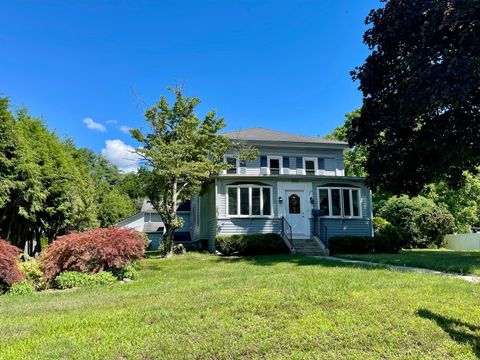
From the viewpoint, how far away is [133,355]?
362cm

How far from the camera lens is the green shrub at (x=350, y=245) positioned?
15430mm

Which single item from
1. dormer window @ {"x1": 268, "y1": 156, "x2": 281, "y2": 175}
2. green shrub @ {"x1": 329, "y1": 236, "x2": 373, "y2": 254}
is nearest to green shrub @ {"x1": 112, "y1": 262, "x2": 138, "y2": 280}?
green shrub @ {"x1": 329, "y1": 236, "x2": 373, "y2": 254}

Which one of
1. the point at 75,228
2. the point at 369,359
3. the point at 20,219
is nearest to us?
the point at 369,359

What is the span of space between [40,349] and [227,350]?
205 centimetres

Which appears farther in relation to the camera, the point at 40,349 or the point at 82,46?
the point at 82,46

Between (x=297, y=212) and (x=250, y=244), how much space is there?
3.57 m

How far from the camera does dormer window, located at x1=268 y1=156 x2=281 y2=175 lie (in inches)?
848

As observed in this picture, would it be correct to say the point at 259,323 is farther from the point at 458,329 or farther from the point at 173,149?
the point at 173,149

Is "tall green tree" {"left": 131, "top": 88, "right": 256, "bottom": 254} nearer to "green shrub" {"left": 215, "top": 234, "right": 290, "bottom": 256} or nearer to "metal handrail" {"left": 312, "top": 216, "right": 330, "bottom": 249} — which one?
"green shrub" {"left": 215, "top": 234, "right": 290, "bottom": 256}

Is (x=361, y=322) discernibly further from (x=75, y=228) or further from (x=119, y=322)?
(x=75, y=228)

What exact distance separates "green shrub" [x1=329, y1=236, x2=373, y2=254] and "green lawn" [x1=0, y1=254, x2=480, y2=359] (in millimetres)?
8811

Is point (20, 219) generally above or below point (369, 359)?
above

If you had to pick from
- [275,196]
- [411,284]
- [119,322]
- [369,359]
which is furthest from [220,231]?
[369,359]

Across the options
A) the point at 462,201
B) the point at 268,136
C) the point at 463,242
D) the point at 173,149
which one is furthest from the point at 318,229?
the point at 462,201
